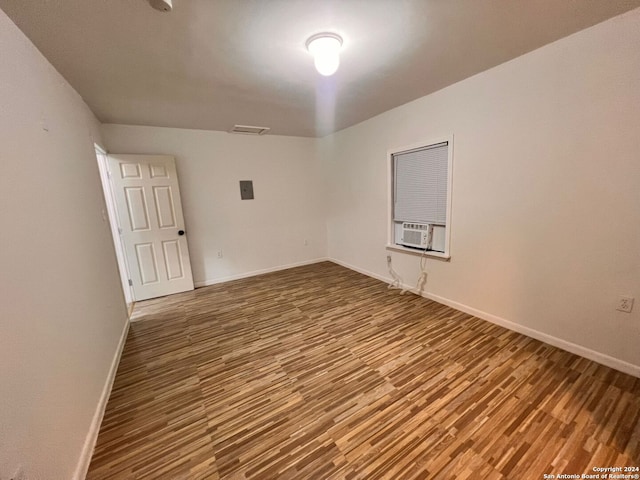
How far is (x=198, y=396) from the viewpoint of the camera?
179 cm

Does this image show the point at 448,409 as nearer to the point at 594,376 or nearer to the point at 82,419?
the point at 594,376

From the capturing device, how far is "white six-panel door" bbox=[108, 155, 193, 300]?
3318 mm

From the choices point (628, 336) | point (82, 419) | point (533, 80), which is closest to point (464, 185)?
point (533, 80)

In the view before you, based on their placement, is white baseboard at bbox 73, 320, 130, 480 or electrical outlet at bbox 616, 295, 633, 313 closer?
white baseboard at bbox 73, 320, 130, 480

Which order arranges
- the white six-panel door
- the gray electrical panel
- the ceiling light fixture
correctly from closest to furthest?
the ceiling light fixture < the white six-panel door < the gray electrical panel

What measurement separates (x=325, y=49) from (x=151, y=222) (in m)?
3.23

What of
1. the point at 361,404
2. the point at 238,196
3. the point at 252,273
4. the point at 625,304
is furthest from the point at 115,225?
the point at 625,304

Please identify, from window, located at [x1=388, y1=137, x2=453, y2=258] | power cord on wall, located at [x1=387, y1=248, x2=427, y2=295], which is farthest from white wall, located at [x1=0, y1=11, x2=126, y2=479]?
window, located at [x1=388, y1=137, x2=453, y2=258]

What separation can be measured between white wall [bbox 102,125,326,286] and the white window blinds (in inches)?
76.6

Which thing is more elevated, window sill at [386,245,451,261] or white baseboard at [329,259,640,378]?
window sill at [386,245,451,261]

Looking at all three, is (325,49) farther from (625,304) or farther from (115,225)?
(115,225)

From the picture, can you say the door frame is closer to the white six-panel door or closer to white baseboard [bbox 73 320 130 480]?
the white six-panel door

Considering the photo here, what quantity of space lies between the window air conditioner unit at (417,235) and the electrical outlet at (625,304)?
1.57 metres

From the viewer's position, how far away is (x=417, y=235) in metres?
3.17
